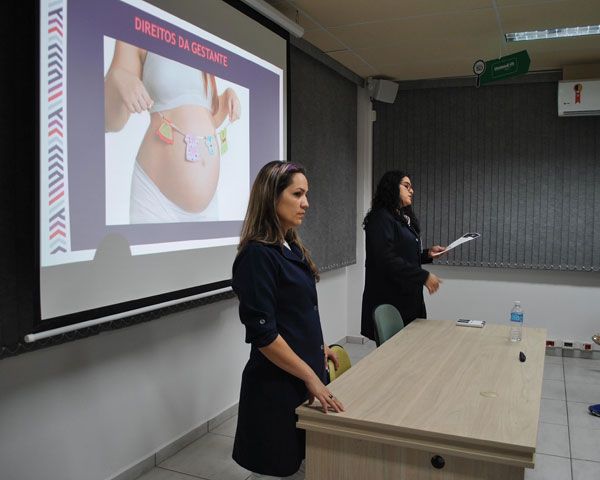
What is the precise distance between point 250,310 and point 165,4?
176 centimetres

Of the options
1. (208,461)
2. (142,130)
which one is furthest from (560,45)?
(208,461)

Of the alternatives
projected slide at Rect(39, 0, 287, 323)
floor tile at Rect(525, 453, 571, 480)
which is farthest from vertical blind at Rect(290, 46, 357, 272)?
floor tile at Rect(525, 453, 571, 480)

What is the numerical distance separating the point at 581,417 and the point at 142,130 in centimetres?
347

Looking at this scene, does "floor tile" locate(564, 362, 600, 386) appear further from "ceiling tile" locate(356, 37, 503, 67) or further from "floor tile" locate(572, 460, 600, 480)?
"ceiling tile" locate(356, 37, 503, 67)

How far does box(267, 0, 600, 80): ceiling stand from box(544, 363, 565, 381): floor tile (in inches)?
112

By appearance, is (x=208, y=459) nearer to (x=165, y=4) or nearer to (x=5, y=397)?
(x=5, y=397)

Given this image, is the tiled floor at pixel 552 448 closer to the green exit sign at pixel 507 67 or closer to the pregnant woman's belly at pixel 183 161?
the pregnant woman's belly at pixel 183 161

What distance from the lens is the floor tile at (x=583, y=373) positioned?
461cm

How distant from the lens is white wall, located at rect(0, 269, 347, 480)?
2.17 meters

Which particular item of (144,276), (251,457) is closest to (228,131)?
(144,276)

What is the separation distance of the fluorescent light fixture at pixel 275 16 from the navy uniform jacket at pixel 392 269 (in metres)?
1.43

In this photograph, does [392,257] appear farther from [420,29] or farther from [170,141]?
[420,29]

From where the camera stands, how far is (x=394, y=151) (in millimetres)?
5852

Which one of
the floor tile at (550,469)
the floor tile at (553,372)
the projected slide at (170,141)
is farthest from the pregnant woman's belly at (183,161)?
the floor tile at (553,372)
